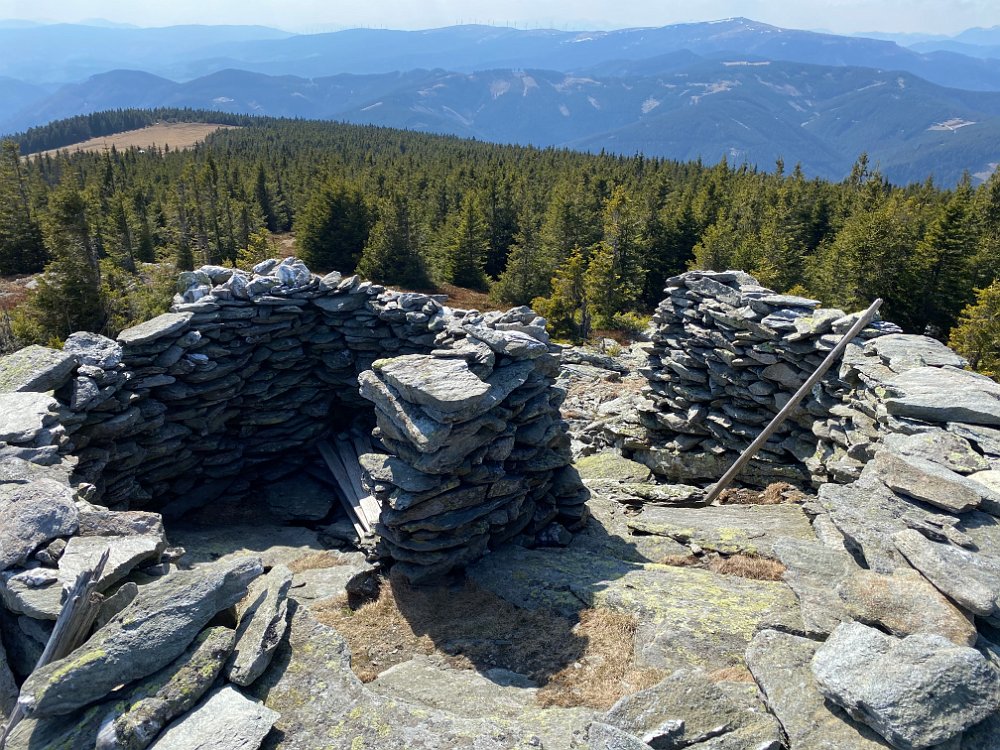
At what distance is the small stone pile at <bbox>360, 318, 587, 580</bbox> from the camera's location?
439 inches

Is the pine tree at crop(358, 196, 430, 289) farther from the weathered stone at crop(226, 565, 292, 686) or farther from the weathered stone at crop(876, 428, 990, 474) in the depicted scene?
the weathered stone at crop(226, 565, 292, 686)

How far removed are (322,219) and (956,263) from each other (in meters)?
47.0

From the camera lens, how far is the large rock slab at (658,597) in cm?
858

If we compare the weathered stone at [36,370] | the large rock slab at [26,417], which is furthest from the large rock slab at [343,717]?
the weathered stone at [36,370]

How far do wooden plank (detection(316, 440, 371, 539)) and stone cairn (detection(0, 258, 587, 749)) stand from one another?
861mm

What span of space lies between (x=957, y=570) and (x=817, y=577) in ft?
6.42

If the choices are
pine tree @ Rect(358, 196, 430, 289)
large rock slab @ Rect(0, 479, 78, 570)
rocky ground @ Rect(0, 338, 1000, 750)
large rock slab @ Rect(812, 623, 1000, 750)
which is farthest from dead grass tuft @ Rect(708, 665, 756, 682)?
pine tree @ Rect(358, 196, 430, 289)

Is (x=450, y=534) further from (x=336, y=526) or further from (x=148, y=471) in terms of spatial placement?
(x=148, y=471)

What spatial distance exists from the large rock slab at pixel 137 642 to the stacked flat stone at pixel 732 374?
13647mm

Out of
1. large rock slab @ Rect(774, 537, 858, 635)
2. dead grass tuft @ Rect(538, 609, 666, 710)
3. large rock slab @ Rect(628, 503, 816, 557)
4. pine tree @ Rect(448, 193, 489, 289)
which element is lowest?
pine tree @ Rect(448, 193, 489, 289)

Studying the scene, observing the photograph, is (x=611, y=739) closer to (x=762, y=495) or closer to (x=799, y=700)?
(x=799, y=700)

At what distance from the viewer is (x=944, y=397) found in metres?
11.4

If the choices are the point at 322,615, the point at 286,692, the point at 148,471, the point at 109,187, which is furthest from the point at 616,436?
the point at 109,187

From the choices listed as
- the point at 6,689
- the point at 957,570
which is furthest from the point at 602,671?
the point at 6,689
